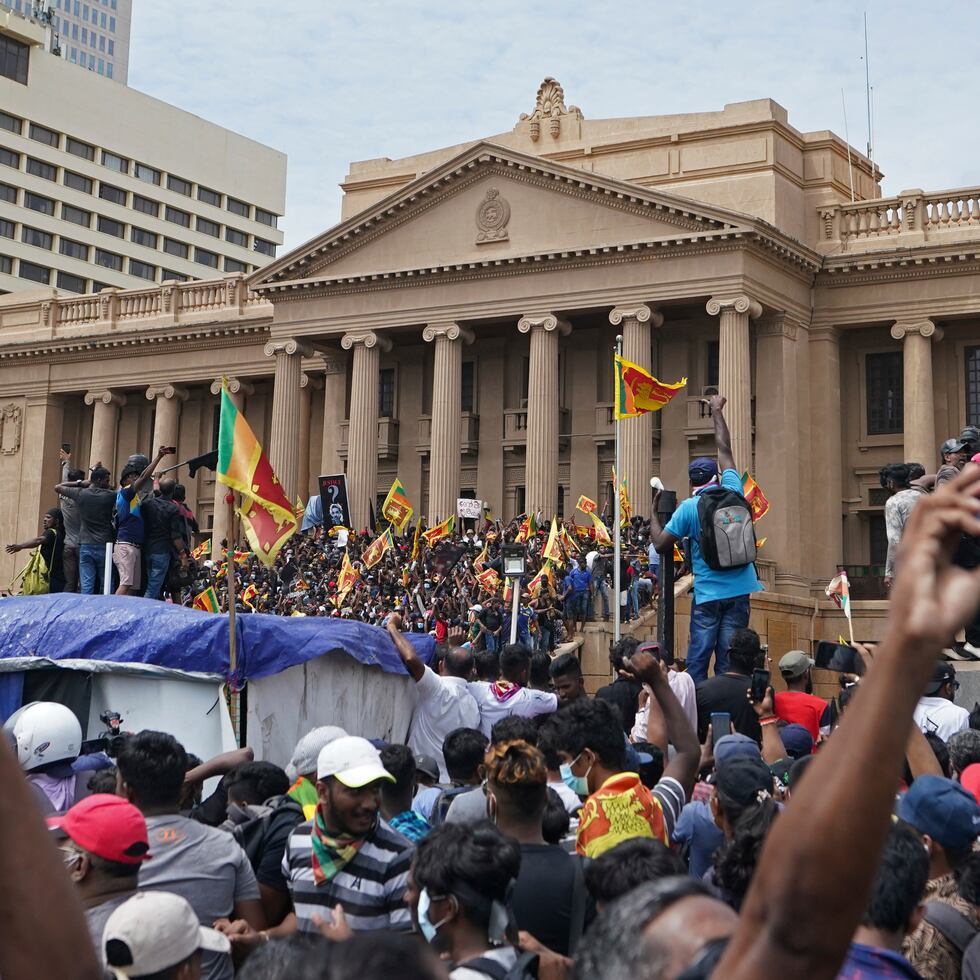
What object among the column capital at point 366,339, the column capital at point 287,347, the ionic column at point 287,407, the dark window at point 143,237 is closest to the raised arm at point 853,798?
the column capital at point 366,339

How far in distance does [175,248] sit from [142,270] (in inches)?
131

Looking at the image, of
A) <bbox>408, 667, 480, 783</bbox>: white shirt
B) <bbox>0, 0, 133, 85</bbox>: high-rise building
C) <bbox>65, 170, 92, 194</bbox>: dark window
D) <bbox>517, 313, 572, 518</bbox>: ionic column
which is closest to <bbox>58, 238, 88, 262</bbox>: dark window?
<bbox>65, 170, 92, 194</bbox>: dark window

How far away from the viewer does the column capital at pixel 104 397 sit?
180ft

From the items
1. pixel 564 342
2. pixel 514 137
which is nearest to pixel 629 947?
pixel 564 342

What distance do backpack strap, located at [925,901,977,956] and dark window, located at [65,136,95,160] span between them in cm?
8577

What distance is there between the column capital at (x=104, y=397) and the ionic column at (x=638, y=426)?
21775mm

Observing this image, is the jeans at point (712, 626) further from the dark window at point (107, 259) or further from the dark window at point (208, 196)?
the dark window at point (208, 196)

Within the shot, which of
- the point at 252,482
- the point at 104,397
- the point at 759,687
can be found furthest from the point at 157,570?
the point at 104,397

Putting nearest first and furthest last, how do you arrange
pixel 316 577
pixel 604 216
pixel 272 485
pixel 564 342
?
pixel 272 485, pixel 316 577, pixel 604 216, pixel 564 342

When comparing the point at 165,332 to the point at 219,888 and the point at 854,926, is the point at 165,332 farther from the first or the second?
the point at 854,926

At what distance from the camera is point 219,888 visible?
5426 mm

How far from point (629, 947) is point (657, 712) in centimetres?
504

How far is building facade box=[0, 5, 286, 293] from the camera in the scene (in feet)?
265

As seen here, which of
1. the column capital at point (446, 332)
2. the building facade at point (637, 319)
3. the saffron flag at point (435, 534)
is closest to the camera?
the saffron flag at point (435, 534)
